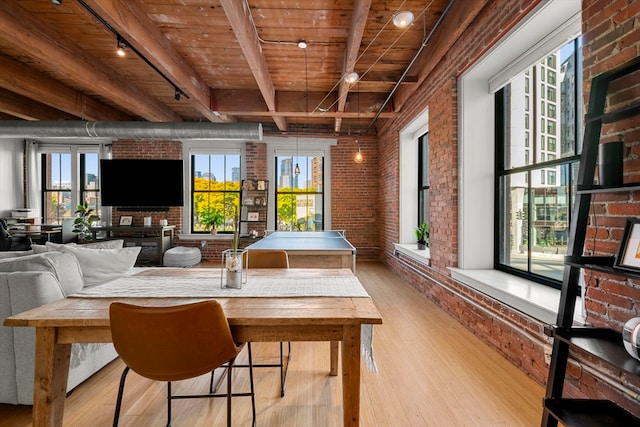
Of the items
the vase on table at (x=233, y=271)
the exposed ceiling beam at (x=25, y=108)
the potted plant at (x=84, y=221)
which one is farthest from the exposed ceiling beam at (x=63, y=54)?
the vase on table at (x=233, y=271)

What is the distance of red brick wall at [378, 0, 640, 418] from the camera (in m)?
1.59

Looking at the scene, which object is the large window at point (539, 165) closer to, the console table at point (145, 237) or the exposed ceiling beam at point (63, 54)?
the exposed ceiling beam at point (63, 54)

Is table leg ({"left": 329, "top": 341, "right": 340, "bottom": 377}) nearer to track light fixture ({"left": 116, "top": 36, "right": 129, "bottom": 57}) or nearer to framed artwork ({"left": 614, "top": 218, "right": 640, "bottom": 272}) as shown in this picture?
framed artwork ({"left": 614, "top": 218, "right": 640, "bottom": 272})

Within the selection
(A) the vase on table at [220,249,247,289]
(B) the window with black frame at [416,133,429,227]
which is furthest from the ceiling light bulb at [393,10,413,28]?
(B) the window with black frame at [416,133,429,227]

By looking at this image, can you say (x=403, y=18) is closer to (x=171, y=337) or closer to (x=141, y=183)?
(x=171, y=337)

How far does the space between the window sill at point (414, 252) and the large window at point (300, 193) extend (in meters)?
2.27

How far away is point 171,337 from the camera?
1.25 metres

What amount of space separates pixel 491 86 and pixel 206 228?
6.29m

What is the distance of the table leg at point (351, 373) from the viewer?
139 centimetres

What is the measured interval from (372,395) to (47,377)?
182 centimetres

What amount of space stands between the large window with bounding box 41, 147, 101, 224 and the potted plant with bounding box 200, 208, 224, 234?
8.08ft

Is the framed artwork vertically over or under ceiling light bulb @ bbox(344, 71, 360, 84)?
under

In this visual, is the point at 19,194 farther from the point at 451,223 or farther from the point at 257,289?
the point at 451,223

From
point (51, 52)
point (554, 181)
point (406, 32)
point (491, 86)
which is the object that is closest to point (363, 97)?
point (406, 32)
